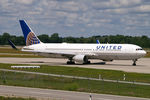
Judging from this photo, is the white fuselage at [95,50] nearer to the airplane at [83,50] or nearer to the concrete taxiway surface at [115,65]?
the airplane at [83,50]

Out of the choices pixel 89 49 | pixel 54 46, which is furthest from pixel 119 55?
pixel 54 46

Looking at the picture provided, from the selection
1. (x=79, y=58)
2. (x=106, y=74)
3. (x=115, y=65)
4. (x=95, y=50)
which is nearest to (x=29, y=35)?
(x=79, y=58)

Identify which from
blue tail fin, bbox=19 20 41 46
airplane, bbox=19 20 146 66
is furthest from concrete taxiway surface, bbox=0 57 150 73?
blue tail fin, bbox=19 20 41 46

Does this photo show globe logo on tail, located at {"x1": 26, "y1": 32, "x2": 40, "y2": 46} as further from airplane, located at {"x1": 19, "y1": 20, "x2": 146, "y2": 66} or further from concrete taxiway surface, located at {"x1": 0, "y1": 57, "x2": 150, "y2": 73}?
concrete taxiway surface, located at {"x1": 0, "y1": 57, "x2": 150, "y2": 73}

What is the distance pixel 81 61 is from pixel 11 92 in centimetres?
3641

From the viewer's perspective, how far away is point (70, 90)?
30.3 metres

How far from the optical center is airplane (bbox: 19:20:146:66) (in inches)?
2400

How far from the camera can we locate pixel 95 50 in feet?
210

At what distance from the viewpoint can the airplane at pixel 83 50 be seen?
61.0 metres

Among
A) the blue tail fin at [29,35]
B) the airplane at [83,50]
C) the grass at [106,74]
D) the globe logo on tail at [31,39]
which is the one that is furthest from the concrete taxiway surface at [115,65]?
the grass at [106,74]

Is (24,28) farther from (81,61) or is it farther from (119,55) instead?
(119,55)

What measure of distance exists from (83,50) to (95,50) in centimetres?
279

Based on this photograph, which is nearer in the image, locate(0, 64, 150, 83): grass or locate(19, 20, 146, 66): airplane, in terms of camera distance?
locate(0, 64, 150, 83): grass

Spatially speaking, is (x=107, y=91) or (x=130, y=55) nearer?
(x=107, y=91)
